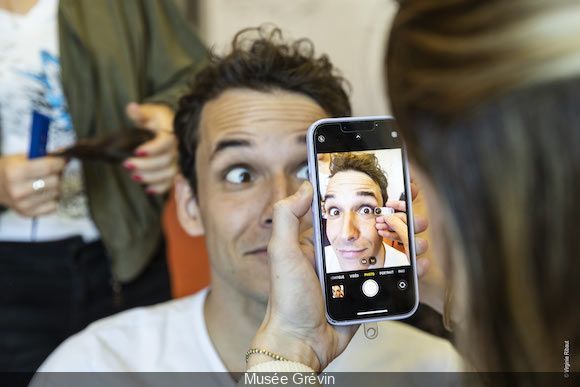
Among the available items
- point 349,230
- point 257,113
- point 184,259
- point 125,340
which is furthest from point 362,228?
point 184,259

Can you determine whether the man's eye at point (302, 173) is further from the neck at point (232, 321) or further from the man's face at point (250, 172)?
the neck at point (232, 321)

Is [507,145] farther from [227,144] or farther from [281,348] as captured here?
[227,144]

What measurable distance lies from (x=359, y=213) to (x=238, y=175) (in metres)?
0.35

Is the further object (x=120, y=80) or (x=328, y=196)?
(x=120, y=80)

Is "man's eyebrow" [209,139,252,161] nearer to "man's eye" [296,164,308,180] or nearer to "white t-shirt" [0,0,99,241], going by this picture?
"man's eye" [296,164,308,180]

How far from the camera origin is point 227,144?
1201 millimetres

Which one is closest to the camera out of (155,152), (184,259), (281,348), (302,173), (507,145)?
(507,145)

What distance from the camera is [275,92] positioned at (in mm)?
1228

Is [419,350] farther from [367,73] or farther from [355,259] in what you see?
[367,73]

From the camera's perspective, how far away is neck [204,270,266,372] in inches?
47.6

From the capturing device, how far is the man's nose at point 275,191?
1131 millimetres

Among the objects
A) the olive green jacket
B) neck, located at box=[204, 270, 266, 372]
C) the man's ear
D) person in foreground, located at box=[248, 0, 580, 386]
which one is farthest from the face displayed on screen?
the olive green jacket

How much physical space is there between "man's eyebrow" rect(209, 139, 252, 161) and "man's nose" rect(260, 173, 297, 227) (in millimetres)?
71

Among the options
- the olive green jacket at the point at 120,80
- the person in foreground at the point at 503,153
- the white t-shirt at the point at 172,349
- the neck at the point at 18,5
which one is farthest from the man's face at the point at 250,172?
the person in foreground at the point at 503,153
